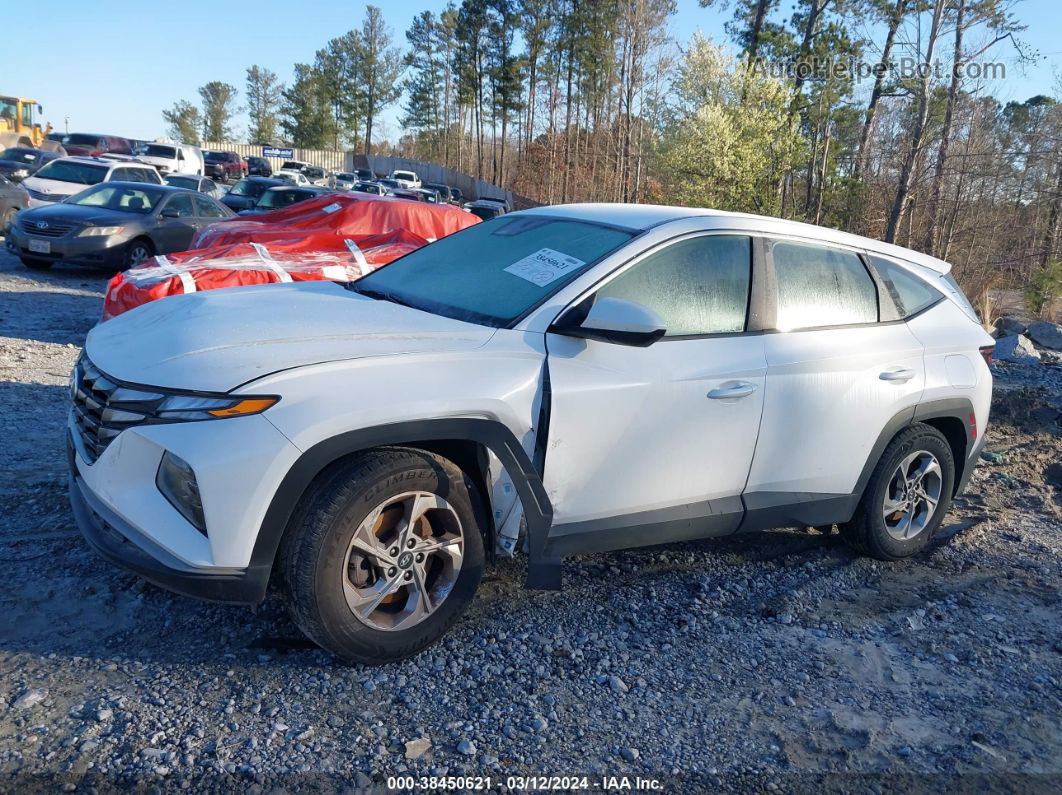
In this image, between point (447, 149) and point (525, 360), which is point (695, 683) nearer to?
point (525, 360)

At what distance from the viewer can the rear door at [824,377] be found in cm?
398

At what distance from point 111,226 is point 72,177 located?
21.9 feet

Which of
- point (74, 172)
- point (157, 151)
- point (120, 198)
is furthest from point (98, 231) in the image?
point (157, 151)

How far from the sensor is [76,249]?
40.9 ft

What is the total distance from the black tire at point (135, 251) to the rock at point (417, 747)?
38.6 feet

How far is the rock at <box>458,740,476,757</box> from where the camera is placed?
283cm

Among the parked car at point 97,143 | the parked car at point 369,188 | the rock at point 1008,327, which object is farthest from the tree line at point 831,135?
the parked car at point 97,143

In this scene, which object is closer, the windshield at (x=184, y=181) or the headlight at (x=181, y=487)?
the headlight at (x=181, y=487)

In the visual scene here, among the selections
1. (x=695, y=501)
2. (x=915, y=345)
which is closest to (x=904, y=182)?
(x=915, y=345)

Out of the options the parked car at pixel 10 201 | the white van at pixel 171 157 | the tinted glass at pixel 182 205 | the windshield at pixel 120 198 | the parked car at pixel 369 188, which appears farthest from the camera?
the parked car at pixel 369 188

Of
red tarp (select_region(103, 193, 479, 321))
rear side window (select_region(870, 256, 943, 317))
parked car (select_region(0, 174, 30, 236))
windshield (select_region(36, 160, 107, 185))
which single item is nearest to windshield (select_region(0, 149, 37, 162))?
windshield (select_region(36, 160, 107, 185))

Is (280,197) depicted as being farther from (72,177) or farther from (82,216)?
(82,216)

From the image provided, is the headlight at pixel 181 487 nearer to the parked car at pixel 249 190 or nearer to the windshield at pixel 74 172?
the windshield at pixel 74 172

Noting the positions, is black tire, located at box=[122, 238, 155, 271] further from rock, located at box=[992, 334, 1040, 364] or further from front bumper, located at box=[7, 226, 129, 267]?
rock, located at box=[992, 334, 1040, 364]
